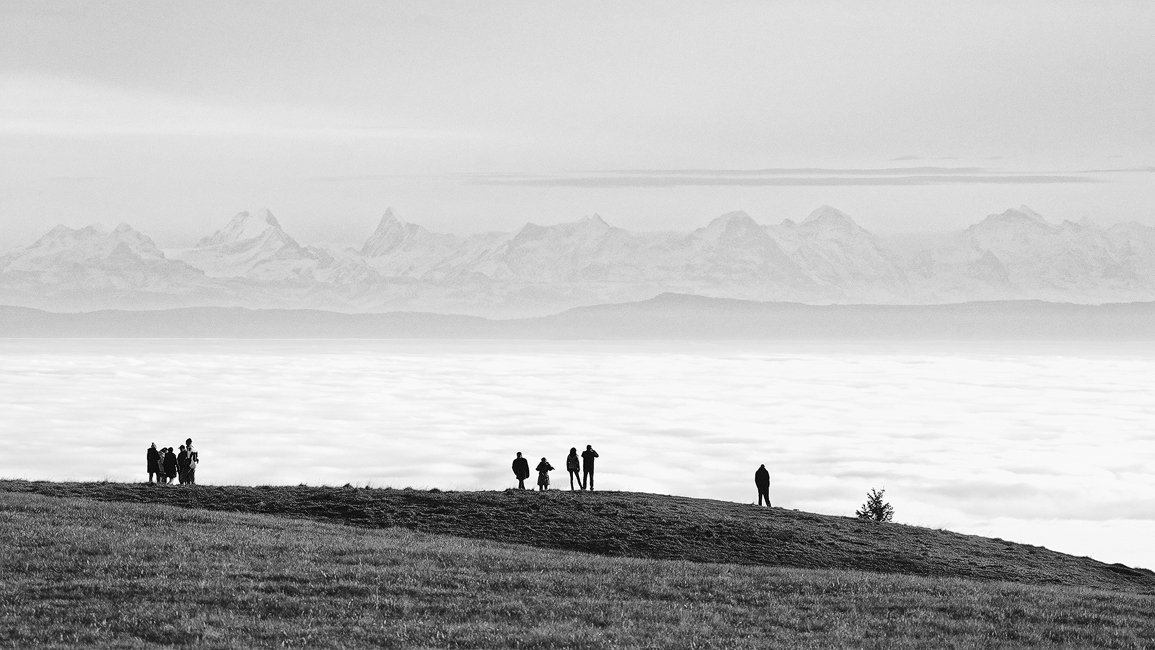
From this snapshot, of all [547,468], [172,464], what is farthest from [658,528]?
[172,464]

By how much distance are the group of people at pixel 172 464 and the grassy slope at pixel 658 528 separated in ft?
8.73

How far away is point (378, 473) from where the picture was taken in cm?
17300

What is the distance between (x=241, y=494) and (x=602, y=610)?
26153 millimetres

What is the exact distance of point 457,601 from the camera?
84.0ft

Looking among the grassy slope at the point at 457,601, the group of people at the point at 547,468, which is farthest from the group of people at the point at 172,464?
the grassy slope at the point at 457,601

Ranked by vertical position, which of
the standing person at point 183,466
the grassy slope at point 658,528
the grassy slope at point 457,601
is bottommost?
the grassy slope at point 457,601

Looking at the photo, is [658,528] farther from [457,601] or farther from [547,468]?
[457,601]

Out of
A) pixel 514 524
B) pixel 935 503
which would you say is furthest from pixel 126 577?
pixel 935 503

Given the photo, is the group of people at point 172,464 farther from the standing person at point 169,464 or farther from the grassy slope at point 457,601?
the grassy slope at point 457,601

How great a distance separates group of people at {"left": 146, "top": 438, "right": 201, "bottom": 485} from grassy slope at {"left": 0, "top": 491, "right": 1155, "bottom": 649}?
1661 cm

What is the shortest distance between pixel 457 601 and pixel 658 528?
19.9m

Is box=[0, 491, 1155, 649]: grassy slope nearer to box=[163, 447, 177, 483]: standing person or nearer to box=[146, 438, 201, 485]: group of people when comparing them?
box=[146, 438, 201, 485]: group of people

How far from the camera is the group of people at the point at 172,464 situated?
168ft

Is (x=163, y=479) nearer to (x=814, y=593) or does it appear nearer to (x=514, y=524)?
(x=514, y=524)
